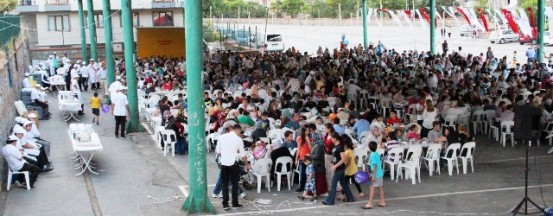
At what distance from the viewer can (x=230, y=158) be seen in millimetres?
12188

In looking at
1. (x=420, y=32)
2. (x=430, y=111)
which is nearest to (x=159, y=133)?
(x=430, y=111)

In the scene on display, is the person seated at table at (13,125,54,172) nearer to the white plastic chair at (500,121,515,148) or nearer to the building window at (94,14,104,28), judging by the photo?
the white plastic chair at (500,121,515,148)

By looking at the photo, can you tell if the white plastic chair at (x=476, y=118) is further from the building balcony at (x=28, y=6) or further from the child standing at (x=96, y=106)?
the building balcony at (x=28, y=6)

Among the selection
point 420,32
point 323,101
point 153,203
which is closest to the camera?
point 153,203

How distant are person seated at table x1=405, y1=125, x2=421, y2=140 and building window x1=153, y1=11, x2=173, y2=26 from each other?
135ft

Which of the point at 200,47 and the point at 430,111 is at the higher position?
the point at 200,47

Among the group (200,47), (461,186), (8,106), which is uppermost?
(200,47)

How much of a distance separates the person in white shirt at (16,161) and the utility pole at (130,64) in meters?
A: 6.46

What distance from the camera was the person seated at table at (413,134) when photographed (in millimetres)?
15195

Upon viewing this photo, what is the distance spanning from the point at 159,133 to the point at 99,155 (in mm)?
1568

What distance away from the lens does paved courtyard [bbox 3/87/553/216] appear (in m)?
12.5

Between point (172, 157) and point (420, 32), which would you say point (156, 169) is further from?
point (420, 32)

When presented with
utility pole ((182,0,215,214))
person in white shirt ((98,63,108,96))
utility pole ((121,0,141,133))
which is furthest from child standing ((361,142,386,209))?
person in white shirt ((98,63,108,96))

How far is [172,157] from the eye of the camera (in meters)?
17.2
